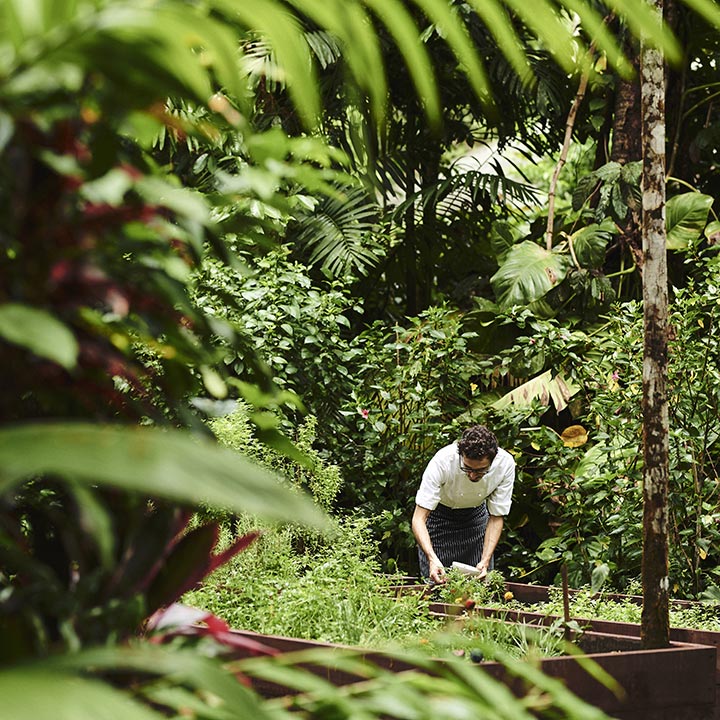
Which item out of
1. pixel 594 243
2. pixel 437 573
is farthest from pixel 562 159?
pixel 437 573

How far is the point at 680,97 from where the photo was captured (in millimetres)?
8336

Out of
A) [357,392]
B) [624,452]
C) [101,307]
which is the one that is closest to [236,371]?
[357,392]

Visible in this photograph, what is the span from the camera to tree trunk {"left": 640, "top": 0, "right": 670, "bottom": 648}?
3658mm

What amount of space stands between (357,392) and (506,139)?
3085mm

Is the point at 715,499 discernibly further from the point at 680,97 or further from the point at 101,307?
the point at 101,307

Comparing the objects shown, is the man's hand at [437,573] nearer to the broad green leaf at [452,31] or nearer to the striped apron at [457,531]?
the striped apron at [457,531]

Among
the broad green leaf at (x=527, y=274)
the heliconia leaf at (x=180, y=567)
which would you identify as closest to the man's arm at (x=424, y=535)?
the broad green leaf at (x=527, y=274)

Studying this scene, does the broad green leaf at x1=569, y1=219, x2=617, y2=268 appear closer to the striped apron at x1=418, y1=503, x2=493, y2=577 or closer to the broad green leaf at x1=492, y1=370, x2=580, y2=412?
the broad green leaf at x1=492, y1=370, x2=580, y2=412

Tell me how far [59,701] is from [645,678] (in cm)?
328

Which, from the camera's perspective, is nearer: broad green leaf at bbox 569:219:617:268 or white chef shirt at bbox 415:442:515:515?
white chef shirt at bbox 415:442:515:515

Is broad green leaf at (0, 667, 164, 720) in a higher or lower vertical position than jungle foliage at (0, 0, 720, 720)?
lower

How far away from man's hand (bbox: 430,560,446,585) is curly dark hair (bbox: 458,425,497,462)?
61 centimetres

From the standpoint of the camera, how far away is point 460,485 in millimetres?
6281

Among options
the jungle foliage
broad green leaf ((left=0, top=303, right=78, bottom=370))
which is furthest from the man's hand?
broad green leaf ((left=0, top=303, right=78, bottom=370))
